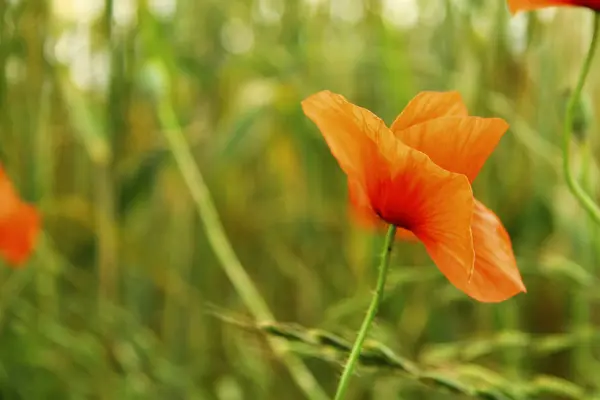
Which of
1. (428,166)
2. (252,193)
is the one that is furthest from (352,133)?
(252,193)

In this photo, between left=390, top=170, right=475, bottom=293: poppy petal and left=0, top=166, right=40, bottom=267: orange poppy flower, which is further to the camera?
left=0, top=166, right=40, bottom=267: orange poppy flower

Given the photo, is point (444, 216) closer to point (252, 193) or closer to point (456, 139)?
point (456, 139)

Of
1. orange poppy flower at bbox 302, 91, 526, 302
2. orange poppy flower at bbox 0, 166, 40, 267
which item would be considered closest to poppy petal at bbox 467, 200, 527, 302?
orange poppy flower at bbox 302, 91, 526, 302

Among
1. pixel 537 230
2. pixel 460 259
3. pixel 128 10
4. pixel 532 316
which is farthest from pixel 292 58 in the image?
pixel 460 259

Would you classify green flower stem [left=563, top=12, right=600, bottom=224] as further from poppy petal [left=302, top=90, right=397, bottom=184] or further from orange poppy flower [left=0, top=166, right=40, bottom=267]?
orange poppy flower [left=0, top=166, right=40, bottom=267]

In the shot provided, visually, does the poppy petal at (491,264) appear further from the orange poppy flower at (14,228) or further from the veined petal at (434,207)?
the orange poppy flower at (14,228)

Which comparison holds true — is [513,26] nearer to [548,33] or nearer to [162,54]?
[548,33]

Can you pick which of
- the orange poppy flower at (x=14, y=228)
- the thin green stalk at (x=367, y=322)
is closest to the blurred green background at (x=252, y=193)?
the orange poppy flower at (x=14, y=228)
